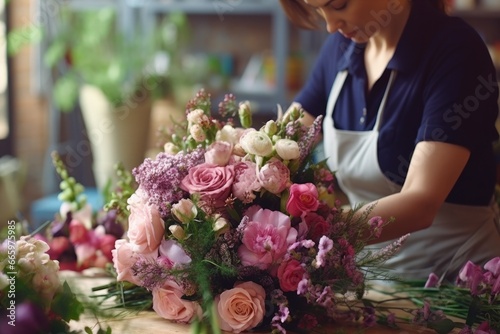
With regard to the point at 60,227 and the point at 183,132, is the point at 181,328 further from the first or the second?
the point at 60,227

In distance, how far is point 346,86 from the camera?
203 centimetres

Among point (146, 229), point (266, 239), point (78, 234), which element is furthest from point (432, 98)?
point (78, 234)

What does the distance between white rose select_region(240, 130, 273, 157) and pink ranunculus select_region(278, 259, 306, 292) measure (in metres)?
0.20

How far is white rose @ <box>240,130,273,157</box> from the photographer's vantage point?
138 cm

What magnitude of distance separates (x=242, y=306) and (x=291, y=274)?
103 millimetres

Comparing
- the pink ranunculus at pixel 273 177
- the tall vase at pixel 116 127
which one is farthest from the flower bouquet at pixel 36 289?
the tall vase at pixel 116 127

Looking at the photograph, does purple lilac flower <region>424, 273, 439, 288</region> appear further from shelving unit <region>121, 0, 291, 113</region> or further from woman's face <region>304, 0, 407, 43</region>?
shelving unit <region>121, 0, 291, 113</region>

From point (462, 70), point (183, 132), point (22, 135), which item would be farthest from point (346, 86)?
point (22, 135)

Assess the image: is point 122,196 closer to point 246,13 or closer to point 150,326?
point 150,326

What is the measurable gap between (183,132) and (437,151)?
20.4 inches

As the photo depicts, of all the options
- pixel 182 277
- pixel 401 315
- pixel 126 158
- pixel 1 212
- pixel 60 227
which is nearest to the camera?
pixel 182 277

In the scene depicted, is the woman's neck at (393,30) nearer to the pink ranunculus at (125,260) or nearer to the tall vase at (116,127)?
the pink ranunculus at (125,260)

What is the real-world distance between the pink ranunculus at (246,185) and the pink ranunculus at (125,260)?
22cm

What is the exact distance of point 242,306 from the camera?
135 centimetres
